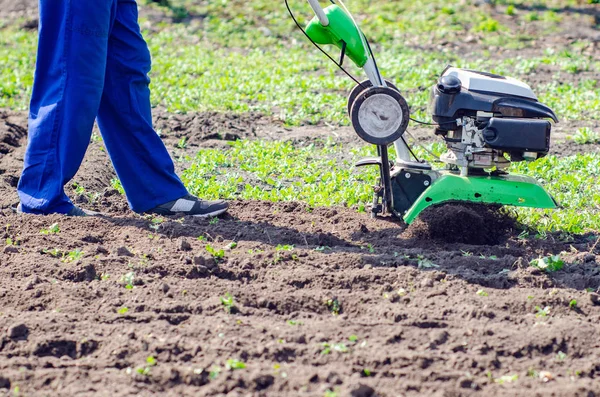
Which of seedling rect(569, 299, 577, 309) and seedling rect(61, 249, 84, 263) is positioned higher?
seedling rect(569, 299, 577, 309)

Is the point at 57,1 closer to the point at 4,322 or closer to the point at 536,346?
the point at 4,322

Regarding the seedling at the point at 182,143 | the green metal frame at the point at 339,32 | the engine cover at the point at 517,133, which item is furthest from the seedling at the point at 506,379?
the seedling at the point at 182,143

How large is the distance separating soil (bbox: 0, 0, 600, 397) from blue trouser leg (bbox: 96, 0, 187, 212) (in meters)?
0.23

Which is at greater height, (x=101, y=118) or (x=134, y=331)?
(x=101, y=118)

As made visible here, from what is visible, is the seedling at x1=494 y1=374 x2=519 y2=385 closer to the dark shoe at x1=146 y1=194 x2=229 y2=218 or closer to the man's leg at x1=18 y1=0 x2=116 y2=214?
the dark shoe at x1=146 y1=194 x2=229 y2=218

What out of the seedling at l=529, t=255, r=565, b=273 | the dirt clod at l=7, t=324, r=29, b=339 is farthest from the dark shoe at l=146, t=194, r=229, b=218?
the seedling at l=529, t=255, r=565, b=273

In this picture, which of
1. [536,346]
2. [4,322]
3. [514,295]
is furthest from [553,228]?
[4,322]

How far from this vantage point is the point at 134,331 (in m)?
3.29

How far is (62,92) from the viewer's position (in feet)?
15.0

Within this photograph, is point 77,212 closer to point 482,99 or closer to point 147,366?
point 147,366

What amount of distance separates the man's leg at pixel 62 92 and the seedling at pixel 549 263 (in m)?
2.46

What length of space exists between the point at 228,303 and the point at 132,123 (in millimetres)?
1636

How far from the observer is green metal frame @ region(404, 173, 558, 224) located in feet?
14.3

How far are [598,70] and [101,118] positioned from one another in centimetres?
610
